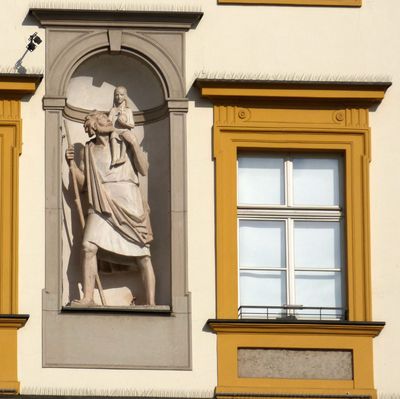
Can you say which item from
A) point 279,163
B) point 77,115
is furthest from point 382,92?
point 77,115

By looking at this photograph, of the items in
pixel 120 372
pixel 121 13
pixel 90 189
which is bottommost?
pixel 120 372

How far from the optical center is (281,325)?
979 inches

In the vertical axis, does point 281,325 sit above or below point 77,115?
below

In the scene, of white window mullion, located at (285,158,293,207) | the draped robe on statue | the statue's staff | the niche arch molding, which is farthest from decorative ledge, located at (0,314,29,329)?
white window mullion, located at (285,158,293,207)

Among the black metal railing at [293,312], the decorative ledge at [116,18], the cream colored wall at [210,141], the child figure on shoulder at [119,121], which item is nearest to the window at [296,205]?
the black metal railing at [293,312]

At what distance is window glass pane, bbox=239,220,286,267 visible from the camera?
25500 millimetres

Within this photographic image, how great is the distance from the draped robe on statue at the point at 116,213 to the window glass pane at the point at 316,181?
1471 mm

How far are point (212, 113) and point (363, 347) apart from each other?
2.59 metres

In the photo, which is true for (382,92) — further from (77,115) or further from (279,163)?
(77,115)

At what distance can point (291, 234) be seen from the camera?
25.6 metres

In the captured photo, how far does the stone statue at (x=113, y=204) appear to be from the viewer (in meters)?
25.2

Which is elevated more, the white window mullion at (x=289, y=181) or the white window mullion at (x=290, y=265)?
the white window mullion at (x=289, y=181)

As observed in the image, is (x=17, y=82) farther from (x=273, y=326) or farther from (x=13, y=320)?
(x=273, y=326)

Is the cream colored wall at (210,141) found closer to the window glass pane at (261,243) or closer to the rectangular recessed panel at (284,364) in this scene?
the rectangular recessed panel at (284,364)
